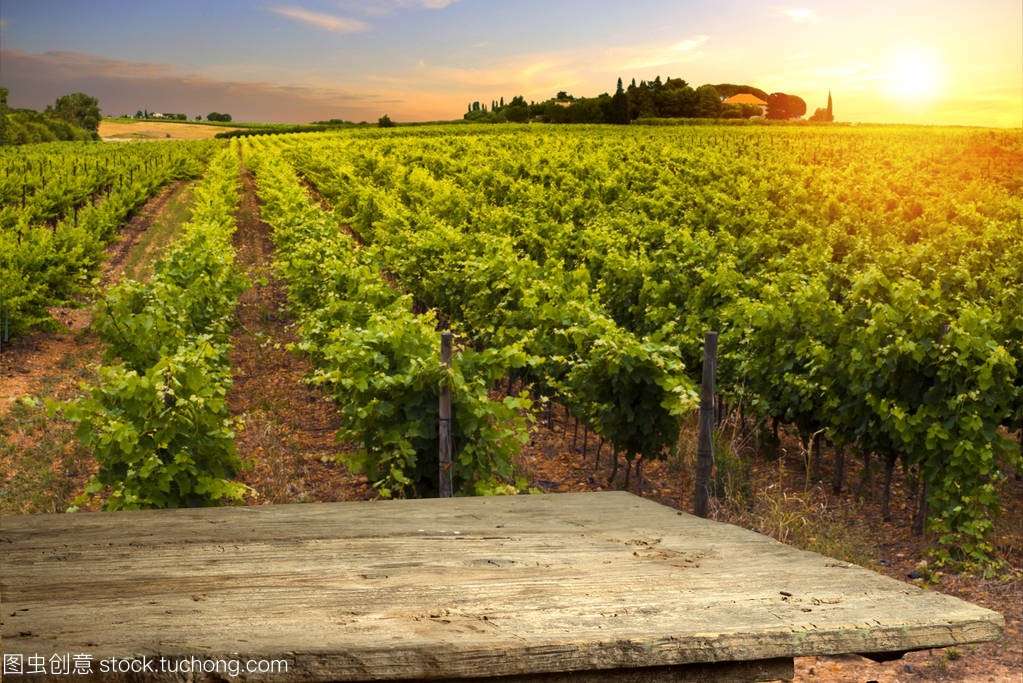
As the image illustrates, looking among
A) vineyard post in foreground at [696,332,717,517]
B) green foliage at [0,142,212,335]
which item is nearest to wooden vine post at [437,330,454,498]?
vineyard post in foreground at [696,332,717,517]

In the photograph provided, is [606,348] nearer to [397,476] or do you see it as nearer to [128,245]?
[397,476]

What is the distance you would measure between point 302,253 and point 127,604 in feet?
43.0

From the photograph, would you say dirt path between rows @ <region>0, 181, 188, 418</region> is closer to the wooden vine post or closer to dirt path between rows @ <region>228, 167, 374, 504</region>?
dirt path between rows @ <region>228, 167, 374, 504</region>

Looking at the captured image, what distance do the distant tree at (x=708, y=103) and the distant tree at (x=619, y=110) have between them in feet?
22.1

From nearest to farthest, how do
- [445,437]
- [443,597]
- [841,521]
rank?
[443,597] < [445,437] < [841,521]

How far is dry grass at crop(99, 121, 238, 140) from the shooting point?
375 feet

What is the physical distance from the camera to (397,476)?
23.1ft

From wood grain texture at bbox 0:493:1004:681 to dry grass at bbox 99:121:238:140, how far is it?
4552 inches

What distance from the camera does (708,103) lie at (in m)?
91.7

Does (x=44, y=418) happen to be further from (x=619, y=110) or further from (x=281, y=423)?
(x=619, y=110)

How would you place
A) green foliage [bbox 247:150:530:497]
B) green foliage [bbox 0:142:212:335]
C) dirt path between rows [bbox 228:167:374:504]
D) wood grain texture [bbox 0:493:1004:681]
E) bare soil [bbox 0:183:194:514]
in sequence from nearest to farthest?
1. wood grain texture [bbox 0:493:1004:681]
2. green foliage [bbox 247:150:530:497]
3. bare soil [bbox 0:183:194:514]
4. dirt path between rows [bbox 228:167:374:504]
5. green foliage [bbox 0:142:212:335]

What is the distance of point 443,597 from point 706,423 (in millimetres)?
5634

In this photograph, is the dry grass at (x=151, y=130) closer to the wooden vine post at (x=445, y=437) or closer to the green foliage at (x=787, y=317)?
the green foliage at (x=787, y=317)

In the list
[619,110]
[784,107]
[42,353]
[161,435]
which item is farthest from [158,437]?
[784,107]
